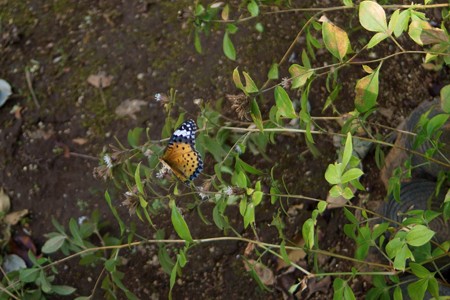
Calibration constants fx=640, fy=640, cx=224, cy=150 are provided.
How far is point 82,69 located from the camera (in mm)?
3164

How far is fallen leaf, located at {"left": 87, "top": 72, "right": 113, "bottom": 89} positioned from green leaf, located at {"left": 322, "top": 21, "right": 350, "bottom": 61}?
6.15 ft

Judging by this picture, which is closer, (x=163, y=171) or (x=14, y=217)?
(x=163, y=171)

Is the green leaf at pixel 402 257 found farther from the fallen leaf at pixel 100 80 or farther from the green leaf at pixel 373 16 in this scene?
the fallen leaf at pixel 100 80

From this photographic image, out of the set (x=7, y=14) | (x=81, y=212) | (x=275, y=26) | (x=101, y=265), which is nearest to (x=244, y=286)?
(x=101, y=265)

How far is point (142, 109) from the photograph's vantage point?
3010 mm

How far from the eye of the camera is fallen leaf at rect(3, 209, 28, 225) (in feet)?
9.11

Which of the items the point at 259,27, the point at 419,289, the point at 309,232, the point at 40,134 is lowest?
the point at 40,134

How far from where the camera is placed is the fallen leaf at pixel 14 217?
9.11 ft

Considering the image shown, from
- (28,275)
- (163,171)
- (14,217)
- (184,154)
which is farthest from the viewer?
(14,217)

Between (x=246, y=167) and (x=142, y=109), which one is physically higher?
(x=246, y=167)

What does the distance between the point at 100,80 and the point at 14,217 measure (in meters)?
0.78

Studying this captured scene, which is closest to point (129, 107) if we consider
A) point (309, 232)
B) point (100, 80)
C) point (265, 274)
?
point (100, 80)

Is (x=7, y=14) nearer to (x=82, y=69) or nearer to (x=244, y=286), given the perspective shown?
(x=82, y=69)

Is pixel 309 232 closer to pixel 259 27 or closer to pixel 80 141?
pixel 259 27
